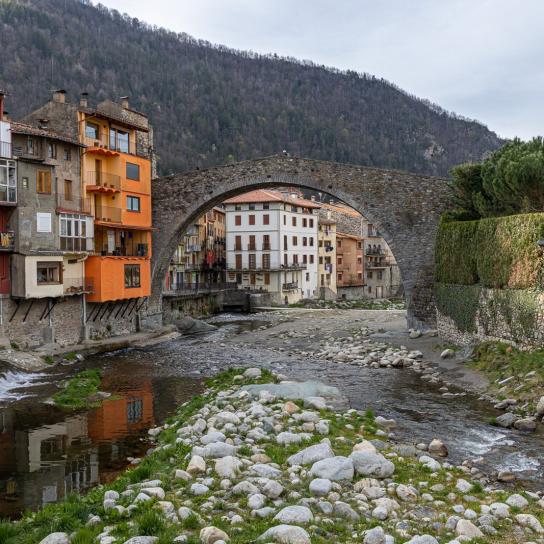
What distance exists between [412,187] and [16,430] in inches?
1041

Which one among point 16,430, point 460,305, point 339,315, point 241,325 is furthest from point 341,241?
point 16,430

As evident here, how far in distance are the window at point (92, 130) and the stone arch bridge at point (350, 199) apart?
7.87 meters

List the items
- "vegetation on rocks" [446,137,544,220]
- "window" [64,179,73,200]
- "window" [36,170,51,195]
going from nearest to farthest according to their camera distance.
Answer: "vegetation on rocks" [446,137,544,220] < "window" [36,170,51,195] < "window" [64,179,73,200]

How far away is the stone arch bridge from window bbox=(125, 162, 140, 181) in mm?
3263

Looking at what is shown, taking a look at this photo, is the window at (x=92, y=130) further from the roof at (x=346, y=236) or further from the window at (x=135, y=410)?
the roof at (x=346, y=236)

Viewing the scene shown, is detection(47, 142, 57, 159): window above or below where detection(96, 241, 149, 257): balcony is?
above

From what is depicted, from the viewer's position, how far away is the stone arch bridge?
35.5 m

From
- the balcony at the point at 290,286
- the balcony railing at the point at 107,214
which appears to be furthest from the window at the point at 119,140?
the balcony at the point at 290,286

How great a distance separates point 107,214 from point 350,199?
14468 millimetres

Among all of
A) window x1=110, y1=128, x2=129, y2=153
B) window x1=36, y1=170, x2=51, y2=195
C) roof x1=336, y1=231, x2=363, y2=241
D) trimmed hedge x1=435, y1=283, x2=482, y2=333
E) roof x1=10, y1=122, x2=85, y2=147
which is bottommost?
trimmed hedge x1=435, y1=283, x2=482, y2=333

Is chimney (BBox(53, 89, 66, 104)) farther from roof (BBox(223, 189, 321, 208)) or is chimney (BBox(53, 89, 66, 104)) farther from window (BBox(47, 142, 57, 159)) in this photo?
roof (BBox(223, 189, 321, 208))

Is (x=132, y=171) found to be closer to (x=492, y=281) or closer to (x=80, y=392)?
(x=80, y=392)

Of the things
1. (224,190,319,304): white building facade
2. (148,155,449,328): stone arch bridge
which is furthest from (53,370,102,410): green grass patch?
(224,190,319,304): white building facade

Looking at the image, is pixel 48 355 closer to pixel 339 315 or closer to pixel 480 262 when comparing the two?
pixel 480 262
